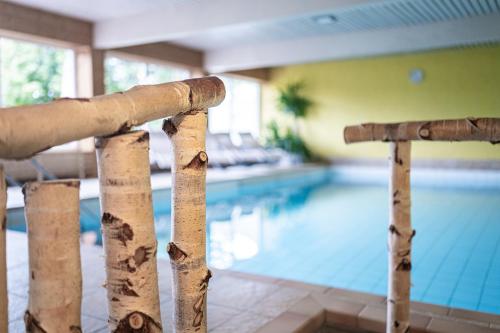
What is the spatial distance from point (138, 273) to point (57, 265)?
0.15 meters

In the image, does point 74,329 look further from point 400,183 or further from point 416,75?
point 416,75

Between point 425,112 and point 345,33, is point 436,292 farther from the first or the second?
point 425,112

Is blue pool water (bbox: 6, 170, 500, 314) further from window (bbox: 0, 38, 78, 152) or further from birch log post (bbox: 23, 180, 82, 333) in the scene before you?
window (bbox: 0, 38, 78, 152)

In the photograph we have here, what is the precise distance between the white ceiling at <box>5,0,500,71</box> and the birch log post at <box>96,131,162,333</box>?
538cm

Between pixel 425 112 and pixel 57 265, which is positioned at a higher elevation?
pixel 425 112

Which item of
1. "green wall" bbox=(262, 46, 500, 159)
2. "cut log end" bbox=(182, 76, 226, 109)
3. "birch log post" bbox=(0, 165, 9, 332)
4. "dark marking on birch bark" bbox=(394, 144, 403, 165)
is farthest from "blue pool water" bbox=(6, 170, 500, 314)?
"green wall" bbox=(262, 46, 500, 159)

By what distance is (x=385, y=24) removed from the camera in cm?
832

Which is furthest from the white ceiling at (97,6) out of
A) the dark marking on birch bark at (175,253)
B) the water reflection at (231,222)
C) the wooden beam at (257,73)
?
the dark marking on birch bark at (175,253)

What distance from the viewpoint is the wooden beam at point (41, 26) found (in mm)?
6781

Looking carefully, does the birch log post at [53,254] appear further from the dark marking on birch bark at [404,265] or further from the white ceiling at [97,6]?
the white ceiling at [97,6]

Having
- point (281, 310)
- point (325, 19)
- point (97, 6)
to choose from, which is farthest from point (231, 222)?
point (325, 19)

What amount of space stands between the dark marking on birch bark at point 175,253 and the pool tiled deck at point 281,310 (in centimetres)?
93

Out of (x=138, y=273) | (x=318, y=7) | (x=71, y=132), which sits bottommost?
(x=138, y=273)

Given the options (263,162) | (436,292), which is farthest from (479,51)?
(436,292)
